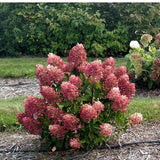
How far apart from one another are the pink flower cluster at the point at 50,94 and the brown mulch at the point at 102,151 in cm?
61

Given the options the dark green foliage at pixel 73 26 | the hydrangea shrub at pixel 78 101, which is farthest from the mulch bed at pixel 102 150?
the dark green foliage at pixel 73 26

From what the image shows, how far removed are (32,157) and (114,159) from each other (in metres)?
0.80

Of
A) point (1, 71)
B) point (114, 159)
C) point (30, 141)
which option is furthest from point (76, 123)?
point (1, 71)

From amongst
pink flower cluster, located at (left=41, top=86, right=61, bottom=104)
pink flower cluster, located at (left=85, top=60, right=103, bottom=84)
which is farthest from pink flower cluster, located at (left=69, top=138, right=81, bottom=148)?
pink flower cluster, located at (left=85, top=60, right=103, bottom=84)

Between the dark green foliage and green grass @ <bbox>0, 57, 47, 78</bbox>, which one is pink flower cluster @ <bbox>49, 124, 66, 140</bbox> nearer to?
green grass @ <bbox>0, 57, 47, 78</bbox>

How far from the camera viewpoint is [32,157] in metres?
2.89

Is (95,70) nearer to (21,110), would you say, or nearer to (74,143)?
(74,143)

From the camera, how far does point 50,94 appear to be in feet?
8.25

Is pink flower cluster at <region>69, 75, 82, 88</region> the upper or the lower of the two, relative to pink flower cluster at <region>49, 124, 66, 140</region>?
upper

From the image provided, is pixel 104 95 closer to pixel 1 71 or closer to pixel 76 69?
pixel 76 69

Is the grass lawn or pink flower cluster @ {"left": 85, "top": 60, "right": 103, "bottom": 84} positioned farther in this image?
the grass lawn

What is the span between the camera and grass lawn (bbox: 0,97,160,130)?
383 centimetres

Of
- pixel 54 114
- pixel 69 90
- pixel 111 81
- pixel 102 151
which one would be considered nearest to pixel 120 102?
pixel 111 81

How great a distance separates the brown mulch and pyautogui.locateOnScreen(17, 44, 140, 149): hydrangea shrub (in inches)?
5.1
